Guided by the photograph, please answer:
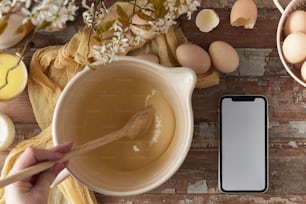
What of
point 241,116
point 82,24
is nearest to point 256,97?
point 241,116

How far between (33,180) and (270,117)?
39cm

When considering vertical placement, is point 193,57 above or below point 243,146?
above

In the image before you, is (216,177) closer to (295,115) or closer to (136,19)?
(295,115)

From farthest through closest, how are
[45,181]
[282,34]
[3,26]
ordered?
[282,34]
[45,181]
[3,26]

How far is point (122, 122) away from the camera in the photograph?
0.94 m

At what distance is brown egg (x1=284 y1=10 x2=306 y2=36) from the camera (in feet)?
2.88

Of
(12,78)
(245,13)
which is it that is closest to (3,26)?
(12,78)

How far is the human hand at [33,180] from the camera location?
0.76 meters

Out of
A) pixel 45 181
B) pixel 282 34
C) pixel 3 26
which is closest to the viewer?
pixel 3 26

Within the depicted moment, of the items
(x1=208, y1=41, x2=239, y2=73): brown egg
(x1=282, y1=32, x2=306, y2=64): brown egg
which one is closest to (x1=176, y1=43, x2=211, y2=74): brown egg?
(x1=208, y1=41, x2=239, y2=73): brown egg

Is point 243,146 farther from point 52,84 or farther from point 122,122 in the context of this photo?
point 52,84

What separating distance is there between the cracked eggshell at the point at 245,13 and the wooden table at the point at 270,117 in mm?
34

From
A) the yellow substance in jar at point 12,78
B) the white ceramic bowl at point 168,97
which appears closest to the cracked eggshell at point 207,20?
the white ceramic bowl at point 168,97

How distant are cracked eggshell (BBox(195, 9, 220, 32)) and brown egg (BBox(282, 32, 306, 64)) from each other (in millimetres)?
118
